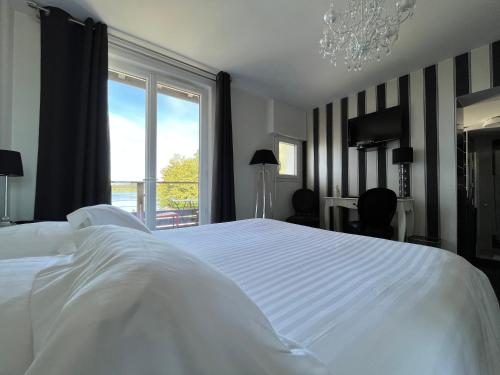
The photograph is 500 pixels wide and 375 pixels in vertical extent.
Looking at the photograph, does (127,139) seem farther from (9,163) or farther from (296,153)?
(296,153)

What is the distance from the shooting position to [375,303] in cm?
63

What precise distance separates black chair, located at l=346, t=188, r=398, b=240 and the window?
1.71 metres

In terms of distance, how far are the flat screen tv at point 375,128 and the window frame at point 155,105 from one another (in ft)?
7.65

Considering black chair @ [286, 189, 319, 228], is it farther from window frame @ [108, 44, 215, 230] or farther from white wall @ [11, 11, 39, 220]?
white wall @ [11, 11, 39, 220]

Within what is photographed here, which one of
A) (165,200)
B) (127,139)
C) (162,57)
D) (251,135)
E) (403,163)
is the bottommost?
(165,200)

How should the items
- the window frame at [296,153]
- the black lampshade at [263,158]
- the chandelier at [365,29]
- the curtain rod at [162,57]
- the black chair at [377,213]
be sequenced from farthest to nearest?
the window frame at [296,153], the black lampshade at [263,158], the black chair at [377,213], the curtain rod at [162,57], the chandelier at [365,29]

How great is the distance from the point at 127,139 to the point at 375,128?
3.49 metres

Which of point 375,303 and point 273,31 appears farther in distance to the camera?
point 273,31

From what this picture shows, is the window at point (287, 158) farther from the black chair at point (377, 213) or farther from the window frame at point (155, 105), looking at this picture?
the black chair at point (377, 213)

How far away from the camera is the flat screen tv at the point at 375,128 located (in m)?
3.07

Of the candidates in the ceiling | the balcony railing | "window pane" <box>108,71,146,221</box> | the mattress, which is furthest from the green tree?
the mattress

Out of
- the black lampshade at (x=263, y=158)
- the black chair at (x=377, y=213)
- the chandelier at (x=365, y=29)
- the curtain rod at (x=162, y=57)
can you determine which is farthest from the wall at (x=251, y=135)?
the chandelier at (x=365, y=29)

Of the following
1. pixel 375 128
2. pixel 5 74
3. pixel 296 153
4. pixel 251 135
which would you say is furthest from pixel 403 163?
pixel 5 74

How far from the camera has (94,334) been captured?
262mm
